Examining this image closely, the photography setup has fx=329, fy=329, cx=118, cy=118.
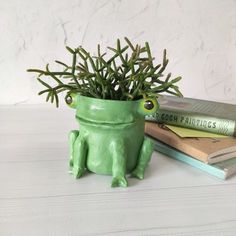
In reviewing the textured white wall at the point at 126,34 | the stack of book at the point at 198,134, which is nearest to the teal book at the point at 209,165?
the stack of book at the point at 198,134

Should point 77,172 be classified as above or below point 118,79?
below

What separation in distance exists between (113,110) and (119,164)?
0.25ft

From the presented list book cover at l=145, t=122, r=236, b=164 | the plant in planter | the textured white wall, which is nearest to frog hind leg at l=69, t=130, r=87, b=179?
the plant in planter

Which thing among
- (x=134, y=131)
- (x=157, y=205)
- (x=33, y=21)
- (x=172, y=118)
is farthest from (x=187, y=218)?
(x=33, y=21)

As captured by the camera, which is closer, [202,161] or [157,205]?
[157,205]

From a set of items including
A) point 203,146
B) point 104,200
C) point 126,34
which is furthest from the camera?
point 126,34

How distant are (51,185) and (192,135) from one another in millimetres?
258

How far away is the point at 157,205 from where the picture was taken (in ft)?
1.34

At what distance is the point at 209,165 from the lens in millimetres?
510

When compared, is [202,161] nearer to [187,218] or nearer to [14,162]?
[187,218]

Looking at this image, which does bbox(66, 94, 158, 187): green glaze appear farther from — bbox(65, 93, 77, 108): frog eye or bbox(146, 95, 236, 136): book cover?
bbox(146, 95, 236, 136): book cover

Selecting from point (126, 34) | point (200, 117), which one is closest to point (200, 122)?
point (200, 117)

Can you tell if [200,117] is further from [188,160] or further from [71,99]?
[71,99]

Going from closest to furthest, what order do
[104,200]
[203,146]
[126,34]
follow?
[104,200] < [203,146] < [126,34]
